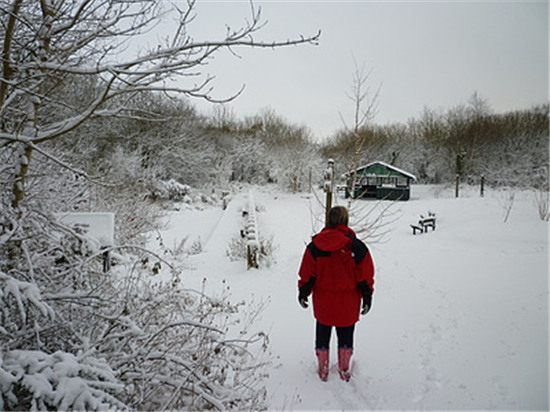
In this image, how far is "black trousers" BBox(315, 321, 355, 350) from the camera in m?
3.00

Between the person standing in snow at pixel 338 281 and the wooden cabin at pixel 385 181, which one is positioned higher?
the wooden cabin at pixel 385 181

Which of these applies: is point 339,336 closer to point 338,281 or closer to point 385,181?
point 338,281

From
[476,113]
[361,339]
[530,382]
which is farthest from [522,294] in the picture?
[476,113]

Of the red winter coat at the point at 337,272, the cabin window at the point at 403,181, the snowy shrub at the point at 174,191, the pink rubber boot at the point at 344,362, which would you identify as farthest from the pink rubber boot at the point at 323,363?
the cabin window at the point at 403,181

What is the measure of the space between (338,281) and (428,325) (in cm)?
217

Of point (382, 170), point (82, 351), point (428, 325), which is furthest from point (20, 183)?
point (382, 170)

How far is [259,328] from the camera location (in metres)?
4.30

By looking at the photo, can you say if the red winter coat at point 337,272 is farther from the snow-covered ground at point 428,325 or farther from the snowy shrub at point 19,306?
the snowy shrub at point 19,306

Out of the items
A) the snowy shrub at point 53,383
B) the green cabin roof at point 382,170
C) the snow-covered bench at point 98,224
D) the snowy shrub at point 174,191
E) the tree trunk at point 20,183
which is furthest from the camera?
the green cabin roof at point 382,170

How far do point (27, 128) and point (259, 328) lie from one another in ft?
11.5

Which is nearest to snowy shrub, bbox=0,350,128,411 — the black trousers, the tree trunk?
the tree trunk

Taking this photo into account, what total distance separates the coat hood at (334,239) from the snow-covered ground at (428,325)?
1364 mm

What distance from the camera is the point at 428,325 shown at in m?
4.18

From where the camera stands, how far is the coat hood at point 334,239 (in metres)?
2.84
